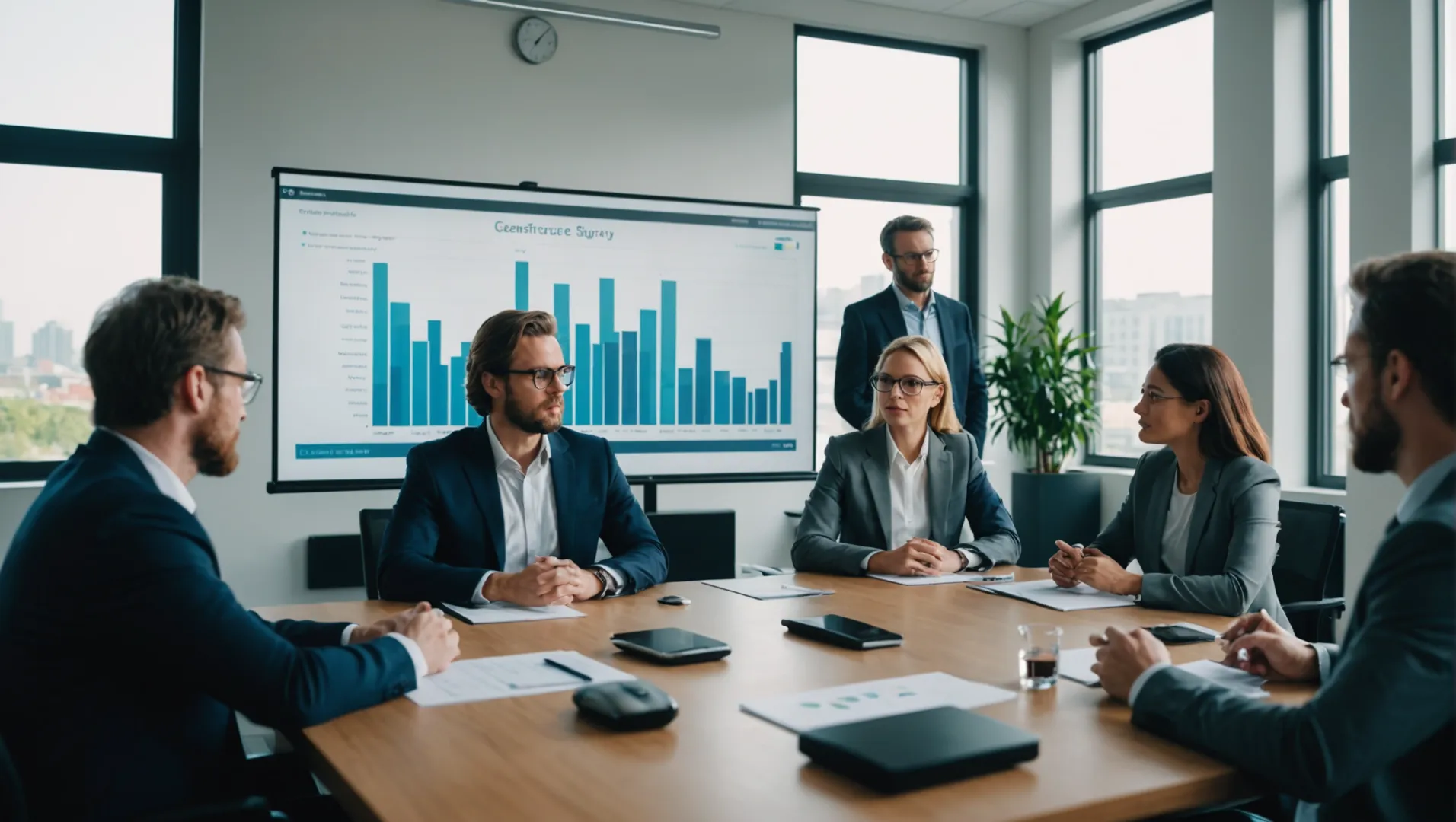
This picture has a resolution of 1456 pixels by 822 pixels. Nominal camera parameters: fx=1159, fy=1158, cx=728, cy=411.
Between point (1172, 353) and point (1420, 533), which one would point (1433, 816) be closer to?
point (1420, 533)

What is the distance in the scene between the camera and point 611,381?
450 centimetres

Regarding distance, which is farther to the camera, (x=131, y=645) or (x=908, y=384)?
(x=908, y=384)

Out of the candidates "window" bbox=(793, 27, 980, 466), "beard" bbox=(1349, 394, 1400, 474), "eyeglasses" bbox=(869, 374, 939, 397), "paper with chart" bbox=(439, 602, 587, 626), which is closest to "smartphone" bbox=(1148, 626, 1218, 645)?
"beard" bbox=(1349, 394, 1400, 474)

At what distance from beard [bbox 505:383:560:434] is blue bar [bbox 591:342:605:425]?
5.60 ft

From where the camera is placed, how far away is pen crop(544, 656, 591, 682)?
1.75 meters

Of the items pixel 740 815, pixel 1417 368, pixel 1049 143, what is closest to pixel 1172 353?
pixel 1417 368

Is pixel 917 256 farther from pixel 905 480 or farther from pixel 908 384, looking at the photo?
pixel 905 480

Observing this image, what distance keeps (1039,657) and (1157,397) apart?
3.99 feet

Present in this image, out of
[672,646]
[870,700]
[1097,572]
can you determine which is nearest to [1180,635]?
[1097,572]

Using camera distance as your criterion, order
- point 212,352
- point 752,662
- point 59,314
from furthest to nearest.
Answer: point 59,314 → point 752,662 → point 212,352

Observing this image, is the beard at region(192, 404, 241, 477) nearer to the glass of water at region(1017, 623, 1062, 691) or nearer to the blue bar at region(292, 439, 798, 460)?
the glass of water at region(1017, 623, 1062, 691)

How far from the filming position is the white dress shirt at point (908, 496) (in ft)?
10.3

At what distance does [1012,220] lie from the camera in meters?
6.38

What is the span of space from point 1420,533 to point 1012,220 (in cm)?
529
